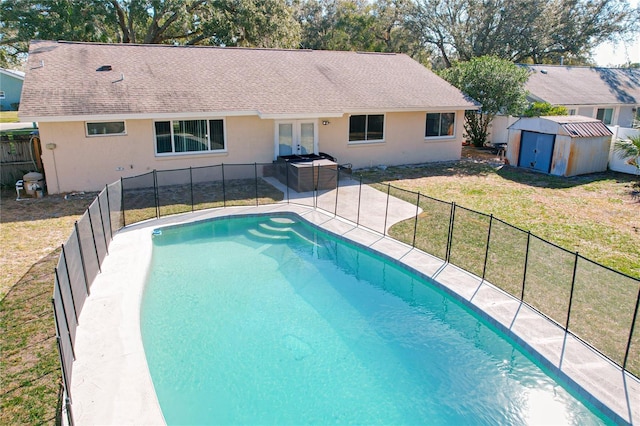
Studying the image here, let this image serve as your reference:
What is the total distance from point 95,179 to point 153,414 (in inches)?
492

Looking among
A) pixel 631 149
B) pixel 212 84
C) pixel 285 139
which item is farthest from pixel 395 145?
pixel 631 149

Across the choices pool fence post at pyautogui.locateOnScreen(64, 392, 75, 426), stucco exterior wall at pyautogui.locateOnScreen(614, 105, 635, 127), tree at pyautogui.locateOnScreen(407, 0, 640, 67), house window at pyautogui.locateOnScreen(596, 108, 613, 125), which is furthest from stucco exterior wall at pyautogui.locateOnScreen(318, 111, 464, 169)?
tree at pyautogui.locateOnScreen(407, 0, 640, 67)

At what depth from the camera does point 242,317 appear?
9.59 metres

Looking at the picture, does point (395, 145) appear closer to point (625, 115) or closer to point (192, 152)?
point (192, 152)

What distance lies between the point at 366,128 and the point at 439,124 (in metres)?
4.18

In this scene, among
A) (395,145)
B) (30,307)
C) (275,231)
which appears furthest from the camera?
(395,145)

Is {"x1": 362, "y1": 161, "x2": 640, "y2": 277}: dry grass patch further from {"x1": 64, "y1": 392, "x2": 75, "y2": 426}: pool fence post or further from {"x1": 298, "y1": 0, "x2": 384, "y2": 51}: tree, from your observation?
{"x1": 298, "y1": 0, "x2": 384, "y2": 51}: tree

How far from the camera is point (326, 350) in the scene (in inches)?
336

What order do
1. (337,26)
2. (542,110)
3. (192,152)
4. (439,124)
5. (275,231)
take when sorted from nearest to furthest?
(275,231) → (192,152) → (439,124) → (542,110) → (337,26)

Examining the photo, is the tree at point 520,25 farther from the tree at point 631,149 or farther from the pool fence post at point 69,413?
the pool fence post at point 69,413

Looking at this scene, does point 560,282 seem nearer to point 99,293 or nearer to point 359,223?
point 359,223

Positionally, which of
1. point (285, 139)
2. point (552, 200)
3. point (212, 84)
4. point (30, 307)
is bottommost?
point (30, 307)

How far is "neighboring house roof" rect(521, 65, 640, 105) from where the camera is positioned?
95.1ft

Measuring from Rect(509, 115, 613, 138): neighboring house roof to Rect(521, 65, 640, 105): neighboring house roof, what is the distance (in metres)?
7.26
